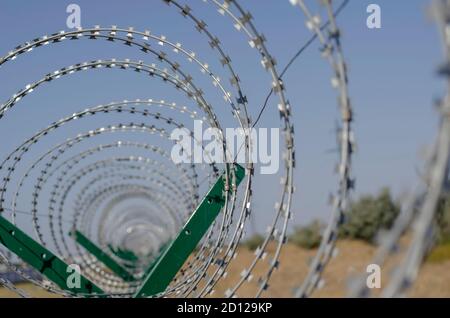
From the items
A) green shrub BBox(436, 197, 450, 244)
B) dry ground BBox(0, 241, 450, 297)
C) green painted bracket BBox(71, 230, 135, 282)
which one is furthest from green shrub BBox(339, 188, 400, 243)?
green shrub BBox(436, 197, 450, 244)

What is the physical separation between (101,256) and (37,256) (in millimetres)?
10625

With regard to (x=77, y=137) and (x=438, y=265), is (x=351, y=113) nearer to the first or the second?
(x=77, y=137)

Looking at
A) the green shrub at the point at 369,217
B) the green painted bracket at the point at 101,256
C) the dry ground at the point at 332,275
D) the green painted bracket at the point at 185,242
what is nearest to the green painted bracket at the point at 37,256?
the green painted bracket at the point at 185,242

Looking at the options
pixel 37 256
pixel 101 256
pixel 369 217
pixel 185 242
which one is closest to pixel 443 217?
pixel 185 242

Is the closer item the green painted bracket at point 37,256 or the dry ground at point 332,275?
the green painted bracket at point 37,256

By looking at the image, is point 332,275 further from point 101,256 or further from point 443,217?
point 443,217

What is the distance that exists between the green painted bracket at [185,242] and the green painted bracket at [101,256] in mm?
10358

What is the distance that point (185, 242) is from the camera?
11422 mm

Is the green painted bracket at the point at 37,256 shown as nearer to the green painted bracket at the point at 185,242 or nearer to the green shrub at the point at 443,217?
the green painted bracket at the point at 185,242

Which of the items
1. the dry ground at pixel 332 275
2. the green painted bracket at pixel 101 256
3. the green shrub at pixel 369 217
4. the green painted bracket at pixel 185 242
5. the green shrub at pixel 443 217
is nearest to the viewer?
the green shrub at pixel 443 217

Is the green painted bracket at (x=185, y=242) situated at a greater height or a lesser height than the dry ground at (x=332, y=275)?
greater

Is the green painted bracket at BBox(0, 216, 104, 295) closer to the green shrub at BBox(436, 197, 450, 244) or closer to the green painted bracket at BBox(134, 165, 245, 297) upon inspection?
the green painted bracket at BBox(134, 165, 245, 297)

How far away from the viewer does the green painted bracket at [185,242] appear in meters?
11.3

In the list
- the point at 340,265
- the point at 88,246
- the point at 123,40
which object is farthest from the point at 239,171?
the point at 340,265
